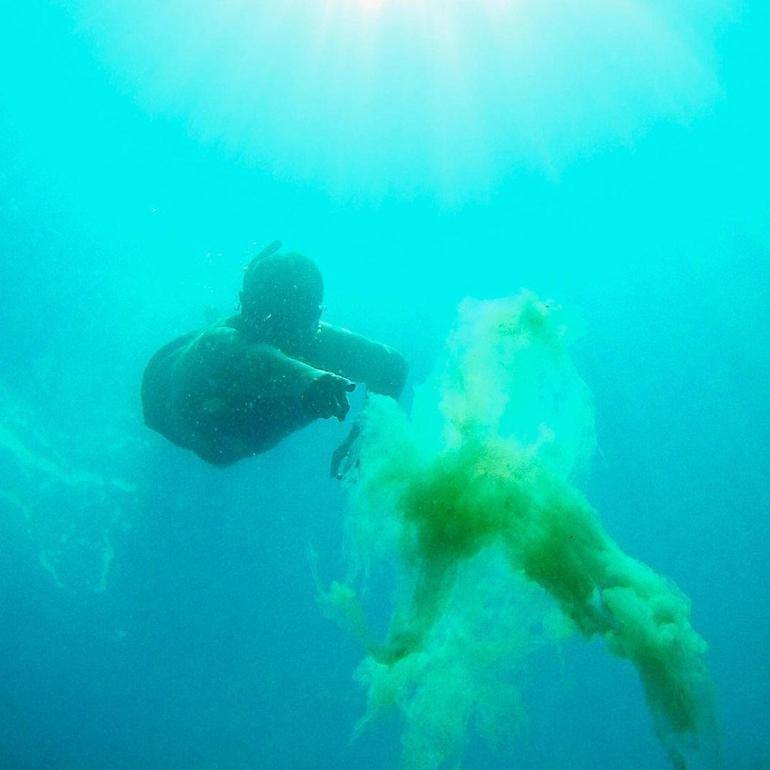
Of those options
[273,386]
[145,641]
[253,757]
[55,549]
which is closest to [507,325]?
[273,386]

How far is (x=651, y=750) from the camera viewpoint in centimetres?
3269

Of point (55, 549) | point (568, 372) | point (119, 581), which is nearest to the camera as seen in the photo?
point (568, 372)

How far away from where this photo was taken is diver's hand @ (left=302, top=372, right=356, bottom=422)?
4.26 m

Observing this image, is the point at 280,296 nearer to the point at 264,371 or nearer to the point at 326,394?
the point at 264,371

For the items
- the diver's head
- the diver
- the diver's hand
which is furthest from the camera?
the diver's head

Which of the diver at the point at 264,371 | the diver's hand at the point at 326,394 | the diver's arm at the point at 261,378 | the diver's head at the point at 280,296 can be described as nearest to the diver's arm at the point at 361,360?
the diver at the point at 264,371

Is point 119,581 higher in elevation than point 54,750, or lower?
higher

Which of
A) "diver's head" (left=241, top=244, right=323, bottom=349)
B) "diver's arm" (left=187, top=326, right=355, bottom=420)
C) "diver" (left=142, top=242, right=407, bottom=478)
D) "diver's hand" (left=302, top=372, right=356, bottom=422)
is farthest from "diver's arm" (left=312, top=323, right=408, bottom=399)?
"diver's hand" (left=302, top=372, right=356, bottom=422)

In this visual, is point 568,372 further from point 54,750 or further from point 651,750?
point 651,750

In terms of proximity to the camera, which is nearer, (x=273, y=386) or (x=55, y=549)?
(x=273, y=386)

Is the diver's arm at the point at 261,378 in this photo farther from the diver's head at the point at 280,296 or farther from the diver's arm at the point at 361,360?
the diver's arm at the point at 361,360

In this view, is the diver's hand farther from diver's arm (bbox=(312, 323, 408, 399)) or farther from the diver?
diver's arm (bbox=(312, 323, 408, 399))

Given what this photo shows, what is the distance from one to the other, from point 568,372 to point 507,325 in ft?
2.58

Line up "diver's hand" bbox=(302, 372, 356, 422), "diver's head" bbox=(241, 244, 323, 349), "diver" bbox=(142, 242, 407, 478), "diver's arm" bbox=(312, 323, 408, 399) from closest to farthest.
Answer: "diver's hand" bbox=(302, 372, 356, 422) → "diver" bbox=(142, 242, 407, 478) → "diver's head" bbox=(241, 244, 323, 349) → "diver's arm" bbox=(312, 323, 408, 399)
